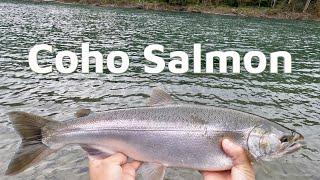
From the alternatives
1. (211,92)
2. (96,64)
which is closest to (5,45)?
(96,64)

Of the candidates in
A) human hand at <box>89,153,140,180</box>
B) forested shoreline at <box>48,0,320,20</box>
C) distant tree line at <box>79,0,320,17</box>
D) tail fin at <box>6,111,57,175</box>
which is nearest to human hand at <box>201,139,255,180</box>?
human hand at <box>89,153,140,180</box>

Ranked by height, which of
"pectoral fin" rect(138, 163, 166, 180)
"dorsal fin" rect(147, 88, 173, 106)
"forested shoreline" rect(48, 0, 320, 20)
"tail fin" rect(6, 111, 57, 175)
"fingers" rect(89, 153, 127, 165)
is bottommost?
"forested shoreline" rect(48, 0, 320, 20)

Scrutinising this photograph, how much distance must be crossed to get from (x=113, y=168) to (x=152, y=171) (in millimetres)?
453

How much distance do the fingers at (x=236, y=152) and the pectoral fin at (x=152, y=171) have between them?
2.60ft

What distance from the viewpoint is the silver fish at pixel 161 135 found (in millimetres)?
4742

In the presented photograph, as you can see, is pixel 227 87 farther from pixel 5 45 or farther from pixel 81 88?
pixel 5 45

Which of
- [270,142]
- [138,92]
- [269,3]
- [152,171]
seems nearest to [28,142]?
[152,171]

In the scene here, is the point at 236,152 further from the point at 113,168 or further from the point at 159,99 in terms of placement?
the point at 113,168

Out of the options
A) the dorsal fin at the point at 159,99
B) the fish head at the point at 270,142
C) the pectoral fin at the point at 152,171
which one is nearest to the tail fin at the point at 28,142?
the pectoral fin at the point at 152,171

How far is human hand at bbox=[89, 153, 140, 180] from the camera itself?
4.77 m

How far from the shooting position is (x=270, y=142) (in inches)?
185

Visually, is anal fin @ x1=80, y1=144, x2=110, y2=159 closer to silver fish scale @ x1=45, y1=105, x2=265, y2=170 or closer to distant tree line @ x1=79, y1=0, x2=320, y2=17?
silver fish scale @ x1=45, y1=105, x2=265, y2=170

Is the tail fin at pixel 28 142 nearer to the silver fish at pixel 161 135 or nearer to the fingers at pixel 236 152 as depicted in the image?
the silver fish at pixel 161 135

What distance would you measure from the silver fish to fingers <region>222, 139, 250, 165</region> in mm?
69
